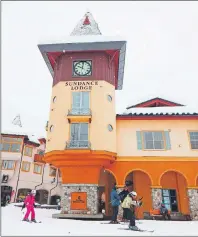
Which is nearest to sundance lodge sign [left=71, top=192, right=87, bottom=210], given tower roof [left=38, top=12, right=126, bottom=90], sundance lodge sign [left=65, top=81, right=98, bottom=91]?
sundance lodge sign [left=65, top=81, right=98, bottom=91]

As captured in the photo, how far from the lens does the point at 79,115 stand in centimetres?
1820

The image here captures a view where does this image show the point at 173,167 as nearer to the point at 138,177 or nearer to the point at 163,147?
the point at 163,147

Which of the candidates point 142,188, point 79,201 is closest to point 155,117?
point 142,188

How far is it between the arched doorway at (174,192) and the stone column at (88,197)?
20.2ft

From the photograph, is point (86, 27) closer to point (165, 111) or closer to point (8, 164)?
point (165, 111)

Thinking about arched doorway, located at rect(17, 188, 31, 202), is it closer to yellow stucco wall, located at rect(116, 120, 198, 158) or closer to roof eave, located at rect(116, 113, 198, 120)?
yellow stucco wall, located at rect(116, 120, 198, 158)

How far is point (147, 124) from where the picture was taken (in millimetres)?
19938

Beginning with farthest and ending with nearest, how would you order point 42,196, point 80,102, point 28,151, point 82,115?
point 42,196
point 28,151
point 80,102
point 82,115

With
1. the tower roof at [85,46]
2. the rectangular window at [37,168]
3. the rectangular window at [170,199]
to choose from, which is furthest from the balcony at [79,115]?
the rectangular window at [37,168]

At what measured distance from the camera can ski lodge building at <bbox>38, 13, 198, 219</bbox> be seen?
57.2ft

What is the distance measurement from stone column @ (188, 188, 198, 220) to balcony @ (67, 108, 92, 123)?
31.5 feet

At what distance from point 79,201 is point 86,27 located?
16610 millimetres

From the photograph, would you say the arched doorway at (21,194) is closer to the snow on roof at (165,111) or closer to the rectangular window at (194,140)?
the snow on roof at (165,111)

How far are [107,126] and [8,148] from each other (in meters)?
25.3
